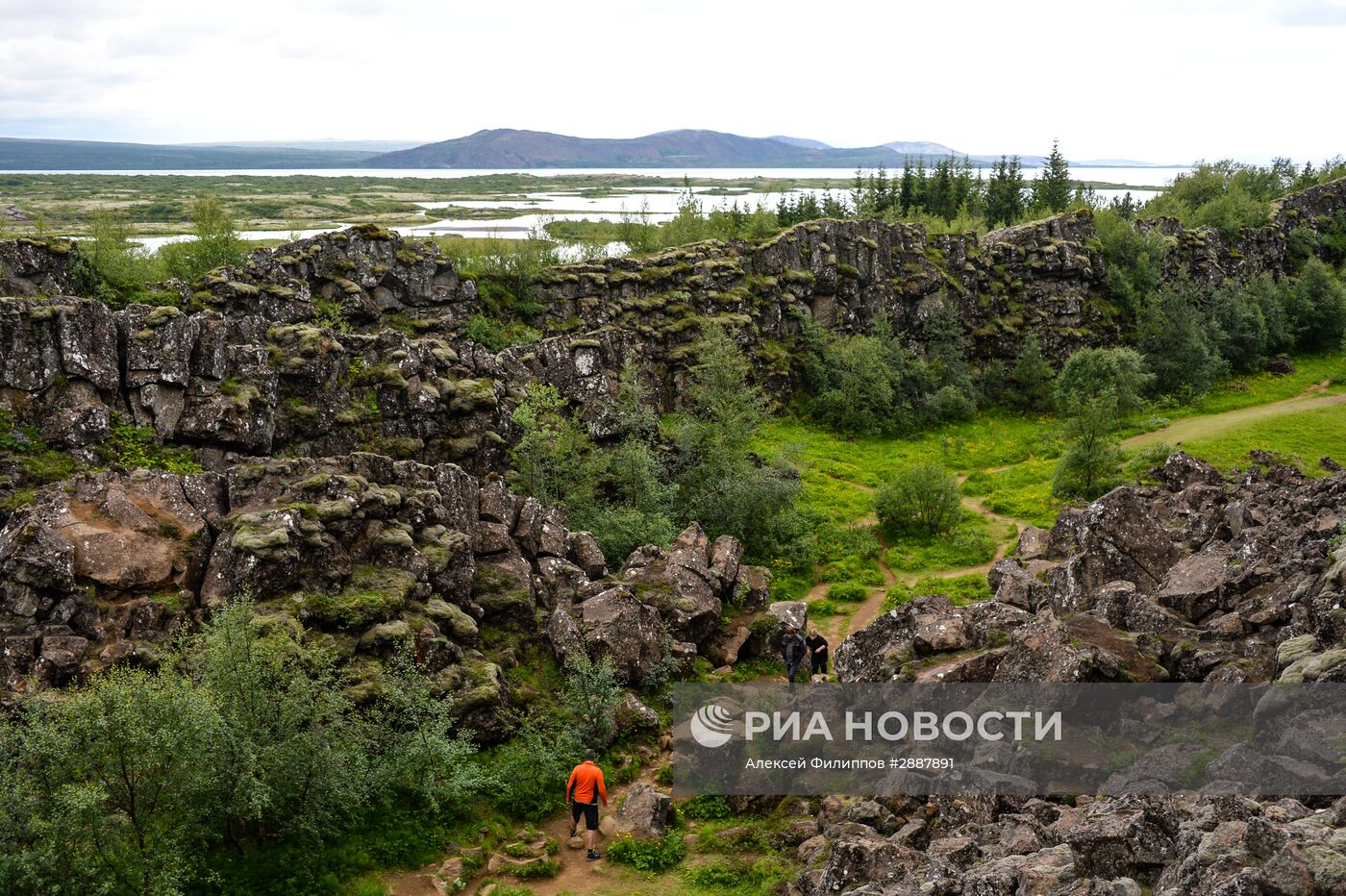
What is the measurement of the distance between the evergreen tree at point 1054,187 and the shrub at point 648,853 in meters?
91.7

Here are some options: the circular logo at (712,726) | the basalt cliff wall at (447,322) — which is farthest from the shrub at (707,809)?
the basalt cliff wall at (447,322)

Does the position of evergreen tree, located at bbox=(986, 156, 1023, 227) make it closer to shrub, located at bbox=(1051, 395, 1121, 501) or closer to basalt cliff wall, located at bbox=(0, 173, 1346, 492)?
basalt cliff wall, located at bbox=(0, 173, 1346, 492)

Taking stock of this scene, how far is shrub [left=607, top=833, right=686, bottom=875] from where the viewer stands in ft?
66.8

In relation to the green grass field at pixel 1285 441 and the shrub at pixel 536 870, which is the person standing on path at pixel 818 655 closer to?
the shrub at pixel 536 870

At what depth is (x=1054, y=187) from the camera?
326 feet

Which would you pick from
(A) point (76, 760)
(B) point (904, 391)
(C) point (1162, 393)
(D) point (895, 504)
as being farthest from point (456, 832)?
(C) point (1162, 393)

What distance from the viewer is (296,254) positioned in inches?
1991

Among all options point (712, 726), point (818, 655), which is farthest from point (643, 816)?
point (818, 655)

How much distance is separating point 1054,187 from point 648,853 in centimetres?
9698

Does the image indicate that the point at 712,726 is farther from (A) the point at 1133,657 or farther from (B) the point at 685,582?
(A) the point at 1133,657

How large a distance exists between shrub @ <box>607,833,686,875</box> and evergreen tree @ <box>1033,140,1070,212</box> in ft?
301

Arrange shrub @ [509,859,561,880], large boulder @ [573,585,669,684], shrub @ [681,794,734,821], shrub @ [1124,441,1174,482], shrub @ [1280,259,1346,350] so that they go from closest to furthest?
shrub @ [509,859,561,880], shrub @ [681,794,734,821], large boulder @ [573,585,669,684], shrub @ [1124,441,1174,482], shrub @ [1280,259,1346,350]

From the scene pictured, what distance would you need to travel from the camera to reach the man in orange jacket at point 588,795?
2103cm

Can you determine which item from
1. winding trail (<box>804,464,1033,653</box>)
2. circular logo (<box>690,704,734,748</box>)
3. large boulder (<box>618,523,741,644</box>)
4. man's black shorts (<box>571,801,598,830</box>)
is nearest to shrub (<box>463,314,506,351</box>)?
large boulder (<box>618,523,741,644</box>)
